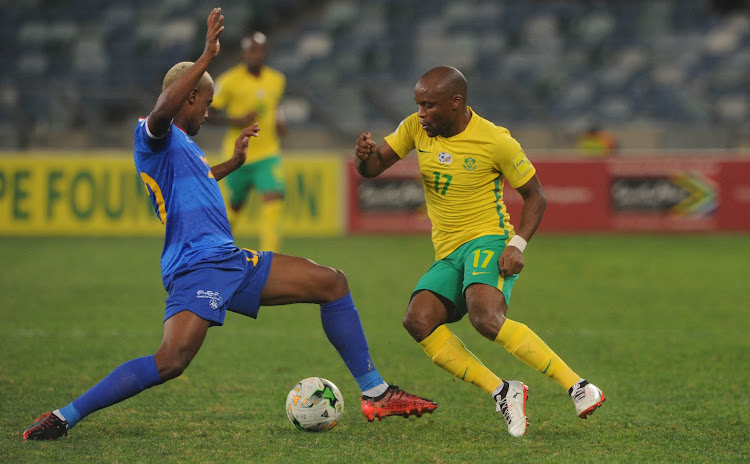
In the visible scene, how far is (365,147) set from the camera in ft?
17.4

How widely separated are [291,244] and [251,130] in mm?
9250

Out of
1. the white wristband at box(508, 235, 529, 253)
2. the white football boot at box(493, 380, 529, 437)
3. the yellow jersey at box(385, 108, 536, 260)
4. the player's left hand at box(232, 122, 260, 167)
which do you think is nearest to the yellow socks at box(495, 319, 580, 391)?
the white football boot at box(493, 380, 529, 437)

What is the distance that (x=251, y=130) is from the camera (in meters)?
5.32

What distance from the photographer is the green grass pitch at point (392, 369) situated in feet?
15.1

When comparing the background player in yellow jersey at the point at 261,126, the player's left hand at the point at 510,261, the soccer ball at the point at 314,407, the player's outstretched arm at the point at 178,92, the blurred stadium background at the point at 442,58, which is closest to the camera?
the player's outstretched arm at the point at 178,92

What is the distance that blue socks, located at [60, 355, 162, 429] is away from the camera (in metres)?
4.61

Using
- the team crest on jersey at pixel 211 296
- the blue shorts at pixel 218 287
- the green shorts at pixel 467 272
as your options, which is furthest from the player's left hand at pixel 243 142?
the green shorts at pixel 467 272

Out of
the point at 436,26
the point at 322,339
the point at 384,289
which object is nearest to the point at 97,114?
the point at 436,26

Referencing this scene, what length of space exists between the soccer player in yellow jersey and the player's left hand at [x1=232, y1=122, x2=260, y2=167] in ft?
1.88

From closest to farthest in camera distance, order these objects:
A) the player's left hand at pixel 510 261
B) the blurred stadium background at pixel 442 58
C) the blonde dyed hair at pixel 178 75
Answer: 1. the blonde dyed hair at pixel 178 75
2. the player's left hand at pixel 510 261
3. the blurred stadium background at pixel 442 58

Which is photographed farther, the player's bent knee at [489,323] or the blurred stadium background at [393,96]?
the blurred stadium background at [393,96]

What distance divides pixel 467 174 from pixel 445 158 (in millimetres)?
148

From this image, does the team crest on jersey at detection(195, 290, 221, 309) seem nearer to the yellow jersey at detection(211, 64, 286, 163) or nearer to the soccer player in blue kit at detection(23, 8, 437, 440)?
the soccer player in blue kit at detection(23, 8, 437, 440)

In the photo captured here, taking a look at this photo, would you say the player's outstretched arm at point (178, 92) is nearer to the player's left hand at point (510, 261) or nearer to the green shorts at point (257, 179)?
the player's left hand at point (510, 261)
